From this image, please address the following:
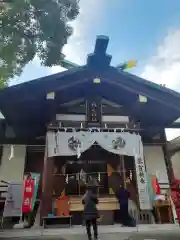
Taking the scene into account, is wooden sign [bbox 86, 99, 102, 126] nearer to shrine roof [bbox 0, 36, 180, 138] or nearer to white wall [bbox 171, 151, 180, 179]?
shrine roof [bbox 0, 36, 180, 138]

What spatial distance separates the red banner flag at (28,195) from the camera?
7.76 meters

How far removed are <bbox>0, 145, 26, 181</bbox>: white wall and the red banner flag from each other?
74.7 inches

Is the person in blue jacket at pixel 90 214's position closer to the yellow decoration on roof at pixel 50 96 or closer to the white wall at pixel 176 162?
the yellow decoration on roof at pixel 50 96

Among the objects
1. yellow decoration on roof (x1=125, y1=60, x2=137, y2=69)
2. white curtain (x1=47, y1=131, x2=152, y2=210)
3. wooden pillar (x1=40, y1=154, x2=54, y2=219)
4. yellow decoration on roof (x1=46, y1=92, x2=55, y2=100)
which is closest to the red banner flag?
wooden pillar (x1=40, y1=154, x2=54, y2=219)

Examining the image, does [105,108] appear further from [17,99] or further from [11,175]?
[11,175]

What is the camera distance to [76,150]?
850 centimetres

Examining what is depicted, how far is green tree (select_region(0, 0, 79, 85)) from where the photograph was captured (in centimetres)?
640

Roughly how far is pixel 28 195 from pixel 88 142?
9.56 ft

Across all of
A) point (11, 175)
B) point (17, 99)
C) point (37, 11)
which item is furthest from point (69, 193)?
point (37, 11)

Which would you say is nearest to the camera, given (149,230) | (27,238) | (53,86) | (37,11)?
(27,238)

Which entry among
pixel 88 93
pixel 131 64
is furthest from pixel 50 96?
pixel 131 64

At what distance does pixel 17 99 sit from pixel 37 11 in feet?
11.5

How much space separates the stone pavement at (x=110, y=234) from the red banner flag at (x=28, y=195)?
1393 millimetres

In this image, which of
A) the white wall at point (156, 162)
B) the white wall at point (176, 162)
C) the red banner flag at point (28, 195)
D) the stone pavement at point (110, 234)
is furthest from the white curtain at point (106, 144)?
the white wall at point (176, 162)
